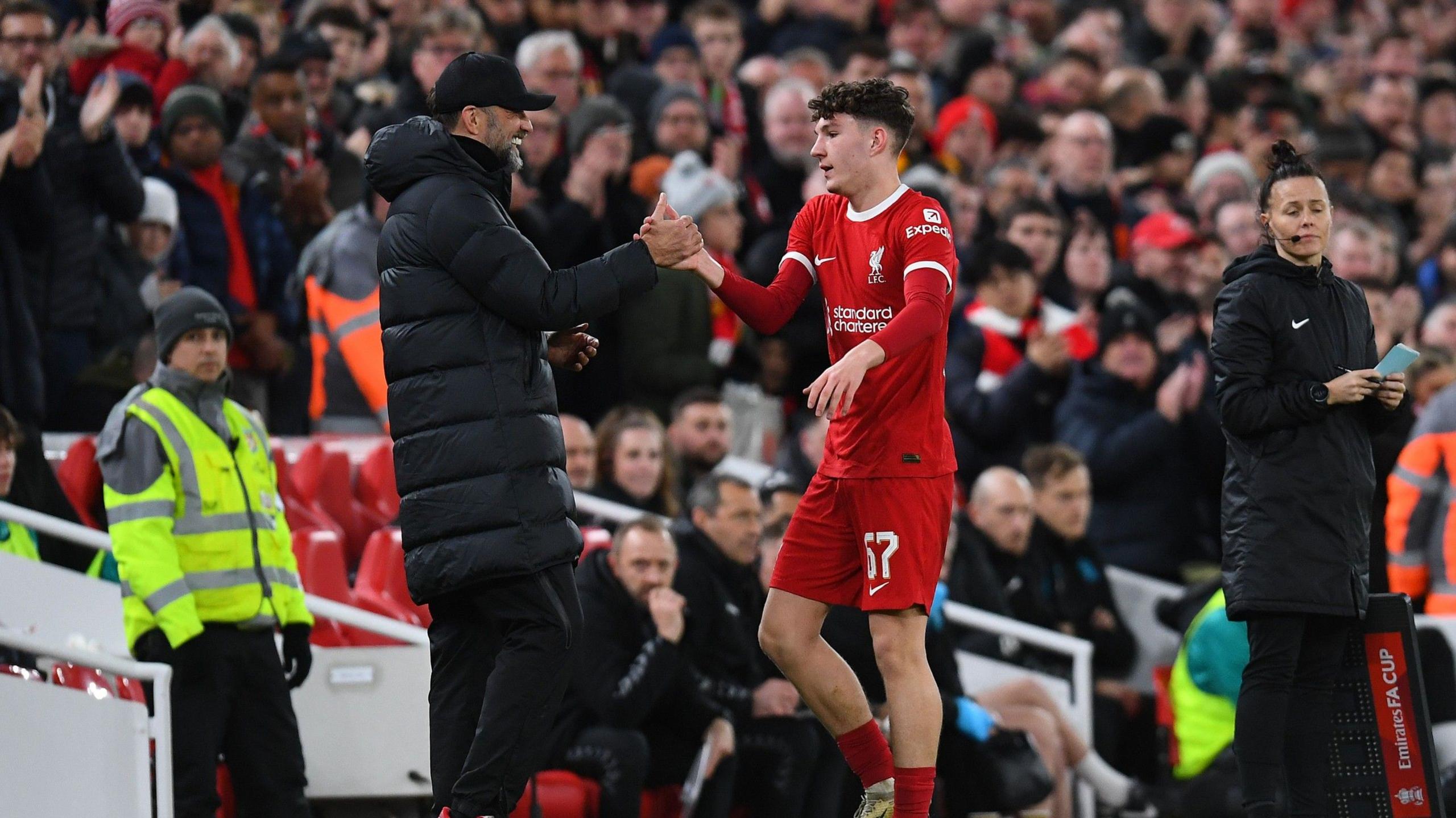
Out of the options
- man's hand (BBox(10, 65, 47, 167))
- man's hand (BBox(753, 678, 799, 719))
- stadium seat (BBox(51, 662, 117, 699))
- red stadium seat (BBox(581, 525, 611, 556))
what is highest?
man's hand (BBox(10, 65, 47, 167))

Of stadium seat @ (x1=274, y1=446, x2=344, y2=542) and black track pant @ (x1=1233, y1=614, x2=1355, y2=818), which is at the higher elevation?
stadium seat @ (x1=274, y1=446, x2=344, y2=542)

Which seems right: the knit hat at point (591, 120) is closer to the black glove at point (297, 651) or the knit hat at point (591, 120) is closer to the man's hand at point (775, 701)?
the man's hand at point (775, 701)

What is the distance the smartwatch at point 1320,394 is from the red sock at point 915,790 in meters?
1.58

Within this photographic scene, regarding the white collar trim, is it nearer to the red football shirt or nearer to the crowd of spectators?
→ the red football shirt

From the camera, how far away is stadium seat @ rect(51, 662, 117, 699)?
690 centimetres

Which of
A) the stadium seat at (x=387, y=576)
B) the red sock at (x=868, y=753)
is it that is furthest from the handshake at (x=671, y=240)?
the stadium seat at (x=387, y=576)

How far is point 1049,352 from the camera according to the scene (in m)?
10.7

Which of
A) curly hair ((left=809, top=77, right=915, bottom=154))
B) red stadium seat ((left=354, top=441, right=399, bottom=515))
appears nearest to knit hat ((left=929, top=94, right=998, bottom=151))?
red stadium seat ((left=354, top=441, right=399, bottom=515))

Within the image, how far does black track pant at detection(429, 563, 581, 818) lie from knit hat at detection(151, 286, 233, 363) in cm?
178

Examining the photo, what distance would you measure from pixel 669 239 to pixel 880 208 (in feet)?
2.24

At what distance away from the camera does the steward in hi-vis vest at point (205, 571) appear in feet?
22.1

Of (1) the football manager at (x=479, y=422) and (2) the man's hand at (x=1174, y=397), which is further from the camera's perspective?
(2) the man's hand at (x=1174, y=397)

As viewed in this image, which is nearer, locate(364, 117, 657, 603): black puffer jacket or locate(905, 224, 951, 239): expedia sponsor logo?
locate(364, 117, 657, 603): black puffer jacket

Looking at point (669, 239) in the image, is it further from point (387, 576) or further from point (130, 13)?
point (130, 13)
